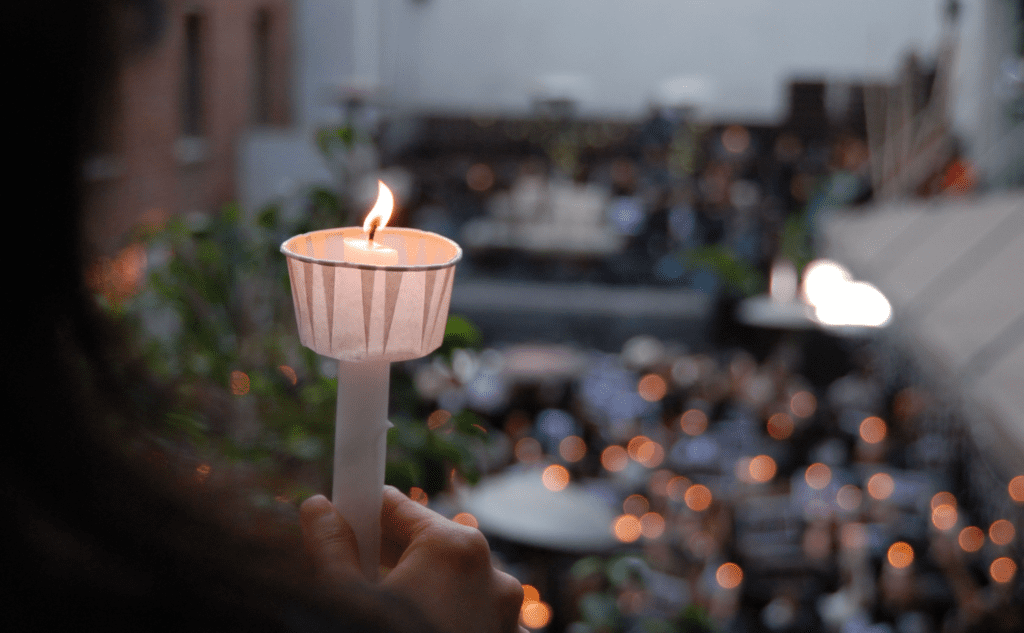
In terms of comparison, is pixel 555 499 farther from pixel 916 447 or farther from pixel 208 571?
pixel 916 447

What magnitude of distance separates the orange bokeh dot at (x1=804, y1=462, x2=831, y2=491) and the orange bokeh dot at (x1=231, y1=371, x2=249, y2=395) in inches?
122

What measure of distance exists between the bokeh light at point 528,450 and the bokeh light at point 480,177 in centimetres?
748

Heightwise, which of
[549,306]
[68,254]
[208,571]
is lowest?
[549,306]

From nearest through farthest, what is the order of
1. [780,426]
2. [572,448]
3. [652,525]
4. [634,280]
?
[652,525]
[572,448]
[780,426]
[634,280]

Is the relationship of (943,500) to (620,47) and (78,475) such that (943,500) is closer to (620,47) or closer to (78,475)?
(78,475)

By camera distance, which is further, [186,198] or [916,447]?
[186,198]

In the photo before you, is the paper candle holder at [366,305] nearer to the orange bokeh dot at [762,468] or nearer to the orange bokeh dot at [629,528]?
the orange bokeh dot at [629,528]

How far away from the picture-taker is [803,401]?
469 cm

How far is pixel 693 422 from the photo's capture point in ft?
14.5

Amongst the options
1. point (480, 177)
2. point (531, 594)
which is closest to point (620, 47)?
point (480, 177)

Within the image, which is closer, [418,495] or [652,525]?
[418,495]

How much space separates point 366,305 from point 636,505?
3.22 metres

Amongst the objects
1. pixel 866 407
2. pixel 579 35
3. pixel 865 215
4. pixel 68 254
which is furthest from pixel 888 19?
pixel 68 254

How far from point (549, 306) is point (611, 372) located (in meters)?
3.53
